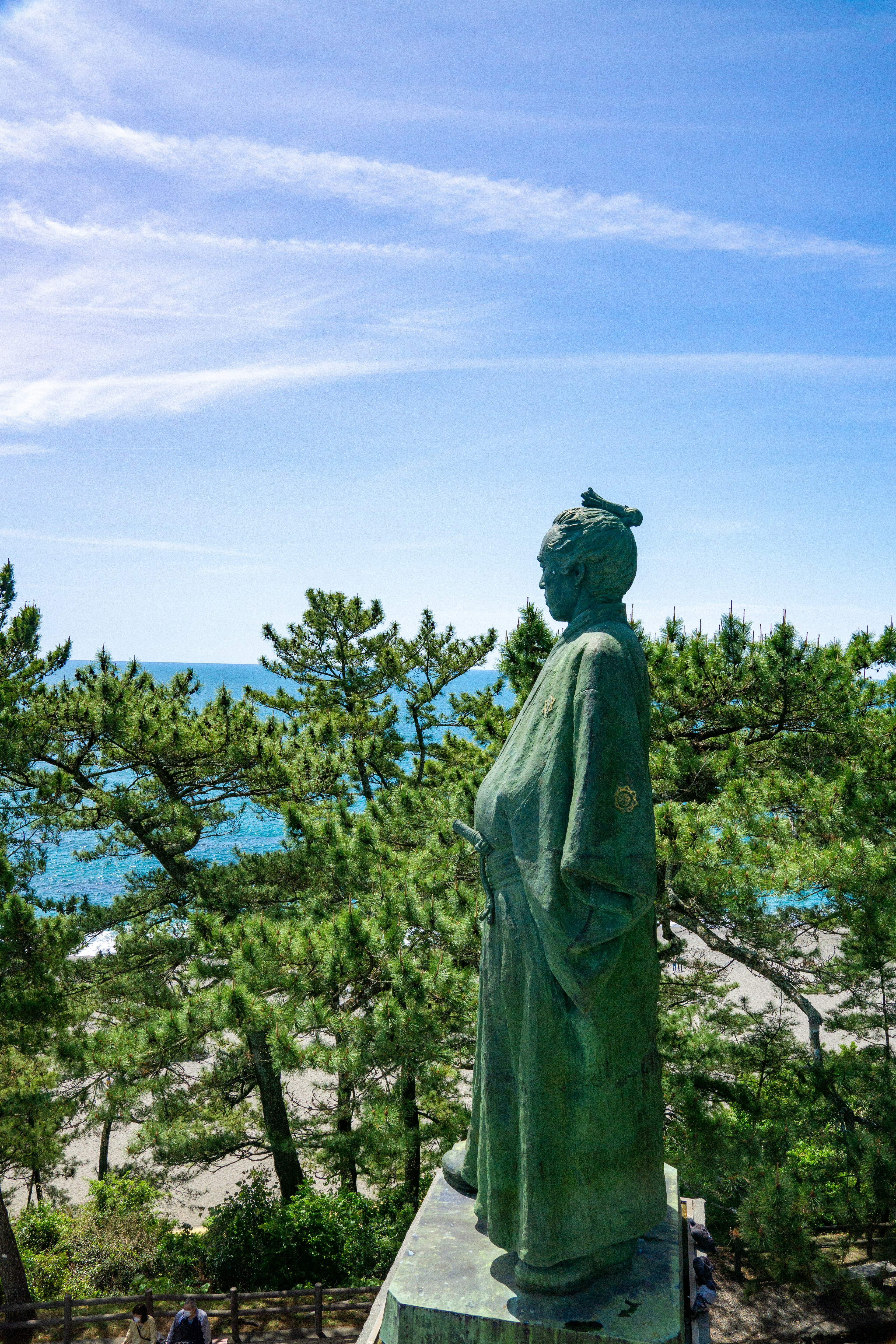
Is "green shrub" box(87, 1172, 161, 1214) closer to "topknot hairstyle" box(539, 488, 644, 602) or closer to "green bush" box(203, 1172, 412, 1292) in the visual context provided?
"green bush" box(203, 1172, 412, 1292)

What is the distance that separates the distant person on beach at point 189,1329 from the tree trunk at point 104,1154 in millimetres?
7693

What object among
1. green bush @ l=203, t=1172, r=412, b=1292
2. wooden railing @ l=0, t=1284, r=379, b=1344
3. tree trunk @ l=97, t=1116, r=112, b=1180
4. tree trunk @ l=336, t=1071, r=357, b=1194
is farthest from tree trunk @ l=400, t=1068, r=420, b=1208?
tree trunk @ l=97, t=1116, r=112, b=1180

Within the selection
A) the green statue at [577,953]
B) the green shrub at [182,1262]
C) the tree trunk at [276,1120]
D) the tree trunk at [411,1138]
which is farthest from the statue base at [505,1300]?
the green shrub at [182,1262]

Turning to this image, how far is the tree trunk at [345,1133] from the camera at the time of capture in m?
8.66

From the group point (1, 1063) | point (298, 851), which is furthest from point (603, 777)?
point (1, 1063)

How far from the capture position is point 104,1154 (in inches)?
625

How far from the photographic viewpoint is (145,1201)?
11.8 meters

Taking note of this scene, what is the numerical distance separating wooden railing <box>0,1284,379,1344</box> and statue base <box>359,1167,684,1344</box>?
5.72 metres

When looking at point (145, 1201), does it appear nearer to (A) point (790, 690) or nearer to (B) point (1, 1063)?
(B) point (1, 1063)

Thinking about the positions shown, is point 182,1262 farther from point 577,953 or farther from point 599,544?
point 599,544

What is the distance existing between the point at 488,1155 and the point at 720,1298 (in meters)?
7.47

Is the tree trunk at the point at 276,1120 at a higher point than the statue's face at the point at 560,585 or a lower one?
lower

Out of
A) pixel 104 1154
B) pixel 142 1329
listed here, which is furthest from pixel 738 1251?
pixel 104 1154

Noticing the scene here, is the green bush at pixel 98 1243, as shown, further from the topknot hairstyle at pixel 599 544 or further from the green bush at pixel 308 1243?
the topknot hairstyle at pixel 599 544
